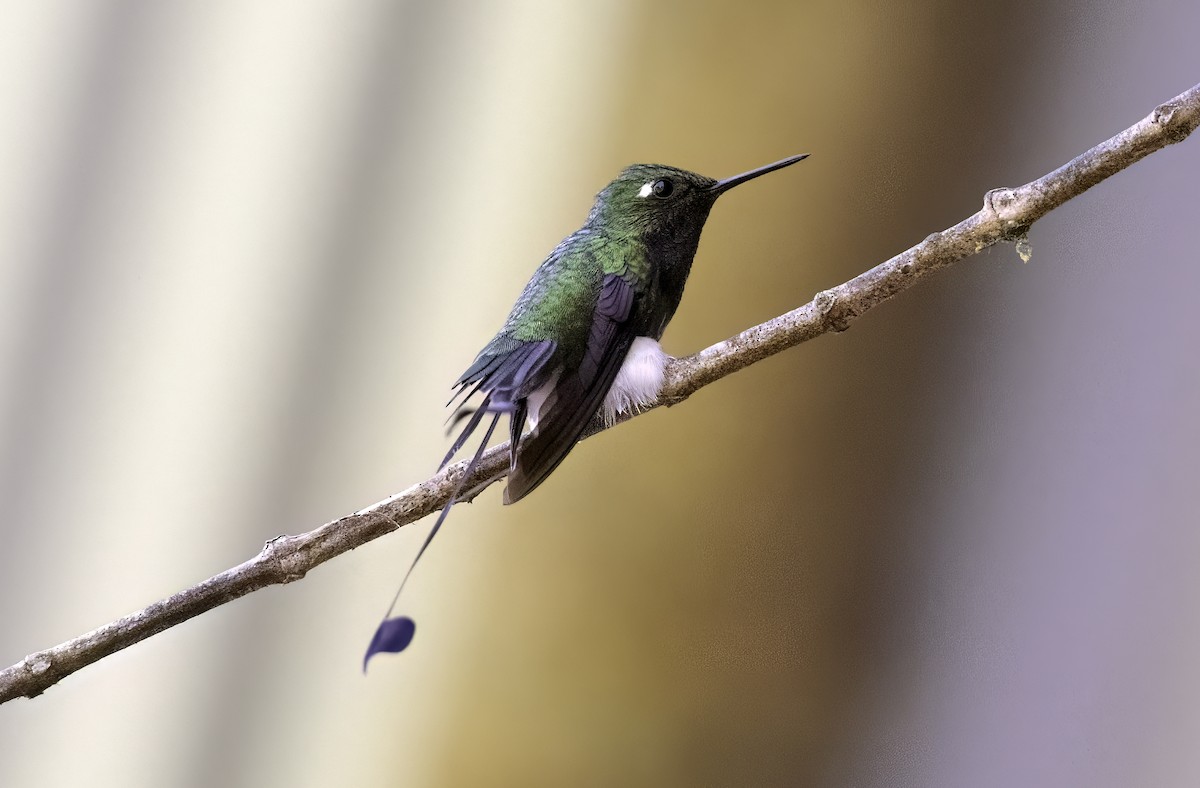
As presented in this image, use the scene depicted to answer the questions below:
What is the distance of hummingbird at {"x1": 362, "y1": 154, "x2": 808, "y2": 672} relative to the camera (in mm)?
778

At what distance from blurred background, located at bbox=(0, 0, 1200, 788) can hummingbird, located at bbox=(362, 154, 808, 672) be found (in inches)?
27.0

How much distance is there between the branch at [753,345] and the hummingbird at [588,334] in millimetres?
36

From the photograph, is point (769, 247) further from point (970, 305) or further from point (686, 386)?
point (686, 386)

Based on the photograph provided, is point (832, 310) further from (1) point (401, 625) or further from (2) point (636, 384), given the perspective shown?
(1) point (401, 625)

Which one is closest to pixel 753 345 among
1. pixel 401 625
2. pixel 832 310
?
pixel 832 310

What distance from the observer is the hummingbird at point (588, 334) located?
78 cm

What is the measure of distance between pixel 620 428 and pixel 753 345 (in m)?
0.95

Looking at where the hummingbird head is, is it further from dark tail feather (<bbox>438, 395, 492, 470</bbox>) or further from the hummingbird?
dark tail feather (<bbox>438, 395, 492, 470</bbox>)

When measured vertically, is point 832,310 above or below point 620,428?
above

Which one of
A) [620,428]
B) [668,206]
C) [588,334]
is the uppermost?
[668,206]

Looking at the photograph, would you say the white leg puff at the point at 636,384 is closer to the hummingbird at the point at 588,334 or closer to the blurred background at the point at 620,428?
the hummingbird at the point at 588,334

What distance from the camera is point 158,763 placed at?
1680mm

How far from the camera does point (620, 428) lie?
67.9 inches

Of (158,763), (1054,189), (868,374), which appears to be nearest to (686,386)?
(1054,189)
